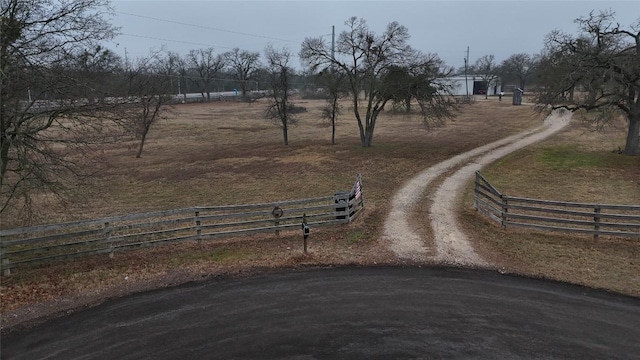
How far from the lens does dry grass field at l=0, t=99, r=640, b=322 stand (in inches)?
427

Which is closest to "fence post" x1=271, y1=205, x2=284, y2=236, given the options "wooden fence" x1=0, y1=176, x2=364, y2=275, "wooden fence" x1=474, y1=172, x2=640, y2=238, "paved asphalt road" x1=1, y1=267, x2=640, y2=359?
"wooden fence" x1=0, y1=176, x2=364, y2=275

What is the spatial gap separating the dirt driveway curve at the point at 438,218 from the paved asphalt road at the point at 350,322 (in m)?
1.42

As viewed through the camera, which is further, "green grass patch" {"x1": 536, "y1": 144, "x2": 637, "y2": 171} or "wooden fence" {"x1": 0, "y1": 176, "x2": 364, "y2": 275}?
"green grass patch" {"x1": 536, "y1": 144, "x2": 637, "y2": 171}

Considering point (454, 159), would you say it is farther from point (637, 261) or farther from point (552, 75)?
point (637, 261)

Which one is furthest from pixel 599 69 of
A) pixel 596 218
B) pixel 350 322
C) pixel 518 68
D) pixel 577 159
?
pixel 518 68

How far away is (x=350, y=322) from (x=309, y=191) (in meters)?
12.8

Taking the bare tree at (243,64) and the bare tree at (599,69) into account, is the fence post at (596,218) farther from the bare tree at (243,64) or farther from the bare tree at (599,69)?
the bare tree at (243,64)

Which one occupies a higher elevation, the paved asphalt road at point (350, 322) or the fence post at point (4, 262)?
the fence post at point (4, 262)

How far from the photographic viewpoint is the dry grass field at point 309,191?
35.6 ft

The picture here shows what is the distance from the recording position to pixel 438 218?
15336 mm

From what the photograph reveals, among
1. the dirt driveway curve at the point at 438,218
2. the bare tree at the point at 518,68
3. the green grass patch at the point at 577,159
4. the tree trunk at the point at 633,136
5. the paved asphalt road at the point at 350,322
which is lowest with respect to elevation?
the paved asphalt road at the point at 350,322

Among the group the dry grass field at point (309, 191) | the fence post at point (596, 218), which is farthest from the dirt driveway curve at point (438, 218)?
the fence post at point (596, 218)

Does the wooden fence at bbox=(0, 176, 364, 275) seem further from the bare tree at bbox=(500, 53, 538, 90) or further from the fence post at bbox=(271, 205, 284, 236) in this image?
the bare tree at bbox=(500, 53, 538, 90)

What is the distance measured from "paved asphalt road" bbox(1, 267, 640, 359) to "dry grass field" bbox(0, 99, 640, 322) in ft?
3.57
